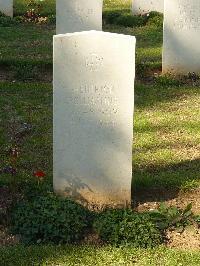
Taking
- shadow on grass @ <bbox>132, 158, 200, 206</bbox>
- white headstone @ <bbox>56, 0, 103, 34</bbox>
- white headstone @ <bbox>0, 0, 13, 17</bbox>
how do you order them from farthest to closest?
white headstone @ <bbox>0, 0, 13, 17</bbox> < white headstone @ <bbox>56, 0, 103, 34</bbox> < shadow on grass @ <bbox>132, 158, 200, 206</bbox>

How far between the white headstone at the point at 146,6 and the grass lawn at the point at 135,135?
8.33 ft

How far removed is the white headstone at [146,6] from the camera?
44.4ft

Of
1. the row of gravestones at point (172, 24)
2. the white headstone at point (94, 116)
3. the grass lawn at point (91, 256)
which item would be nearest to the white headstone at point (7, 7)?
the row of gravestones at point (172, 24)

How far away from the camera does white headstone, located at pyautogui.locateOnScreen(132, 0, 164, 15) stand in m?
13.5

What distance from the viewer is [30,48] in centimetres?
1080

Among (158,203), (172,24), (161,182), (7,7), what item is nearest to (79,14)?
(172,24)

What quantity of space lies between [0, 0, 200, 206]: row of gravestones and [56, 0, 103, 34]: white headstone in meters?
4.47

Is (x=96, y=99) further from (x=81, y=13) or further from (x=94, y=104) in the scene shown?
(x=81, y=13)

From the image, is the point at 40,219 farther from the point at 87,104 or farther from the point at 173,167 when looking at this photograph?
the point at 173,167

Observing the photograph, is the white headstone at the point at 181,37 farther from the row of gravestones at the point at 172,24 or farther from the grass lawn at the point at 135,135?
the grass lawn at the point at 135,135

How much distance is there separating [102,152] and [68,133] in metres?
0.33

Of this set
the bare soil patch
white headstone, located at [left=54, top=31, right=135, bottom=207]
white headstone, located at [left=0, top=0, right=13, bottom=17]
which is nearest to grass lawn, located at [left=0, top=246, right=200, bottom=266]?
the bare soil patch

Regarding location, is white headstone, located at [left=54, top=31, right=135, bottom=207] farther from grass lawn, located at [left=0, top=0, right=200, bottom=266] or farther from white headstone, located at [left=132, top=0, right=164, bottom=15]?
white headstone, located at [left=132, top=0, right=164, bottom=15]

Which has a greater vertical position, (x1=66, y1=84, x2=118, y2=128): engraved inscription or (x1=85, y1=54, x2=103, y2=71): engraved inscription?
(x1=85, y1=54, x2=103, y2=71): engraved inscription
